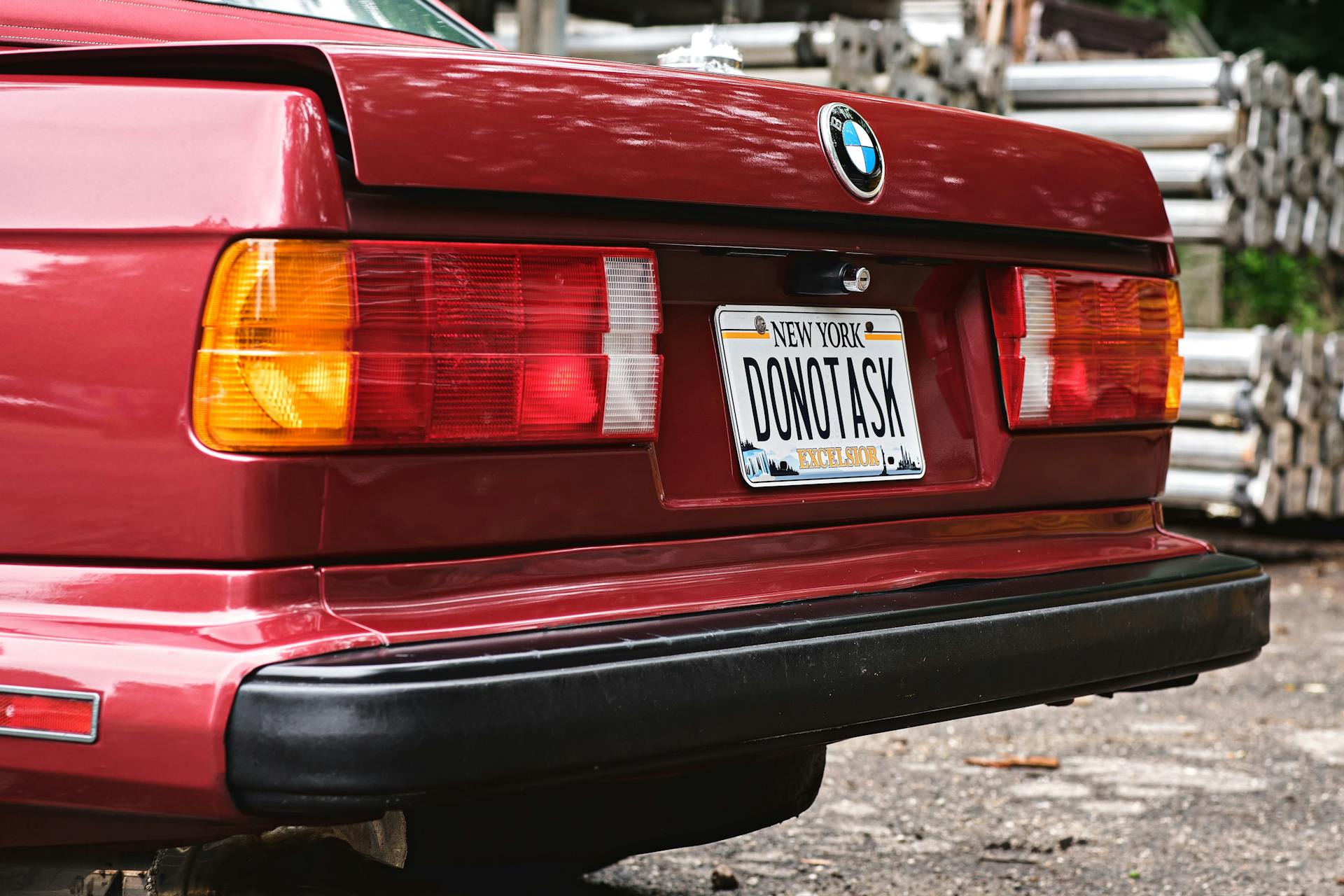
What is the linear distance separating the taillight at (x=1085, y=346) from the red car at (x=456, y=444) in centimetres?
19

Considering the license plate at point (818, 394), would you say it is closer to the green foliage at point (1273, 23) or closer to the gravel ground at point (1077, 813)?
the gravel ground at point (1077, 813)

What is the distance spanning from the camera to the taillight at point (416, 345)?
180cm

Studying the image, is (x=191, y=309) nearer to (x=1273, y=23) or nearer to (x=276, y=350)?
(x=276, y=350)

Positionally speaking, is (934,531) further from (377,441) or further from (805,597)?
(377,441)

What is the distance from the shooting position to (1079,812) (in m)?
3.92

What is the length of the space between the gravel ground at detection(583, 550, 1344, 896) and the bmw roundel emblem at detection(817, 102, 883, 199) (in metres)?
1.63

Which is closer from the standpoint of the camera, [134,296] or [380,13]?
[134,296]

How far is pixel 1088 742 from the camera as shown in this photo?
15.3 feet

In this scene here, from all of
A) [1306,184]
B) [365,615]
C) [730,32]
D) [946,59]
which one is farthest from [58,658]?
[1306,184]

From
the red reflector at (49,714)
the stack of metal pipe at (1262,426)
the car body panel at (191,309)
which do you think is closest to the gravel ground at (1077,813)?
the car body panel at (191,309)

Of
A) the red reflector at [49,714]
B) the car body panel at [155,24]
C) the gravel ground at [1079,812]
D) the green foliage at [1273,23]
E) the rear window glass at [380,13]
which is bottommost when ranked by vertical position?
the gravel ground at [1079,812]

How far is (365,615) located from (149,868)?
1.60ft

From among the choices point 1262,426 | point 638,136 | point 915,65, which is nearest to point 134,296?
point 638,136

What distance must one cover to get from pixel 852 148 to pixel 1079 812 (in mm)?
2225
